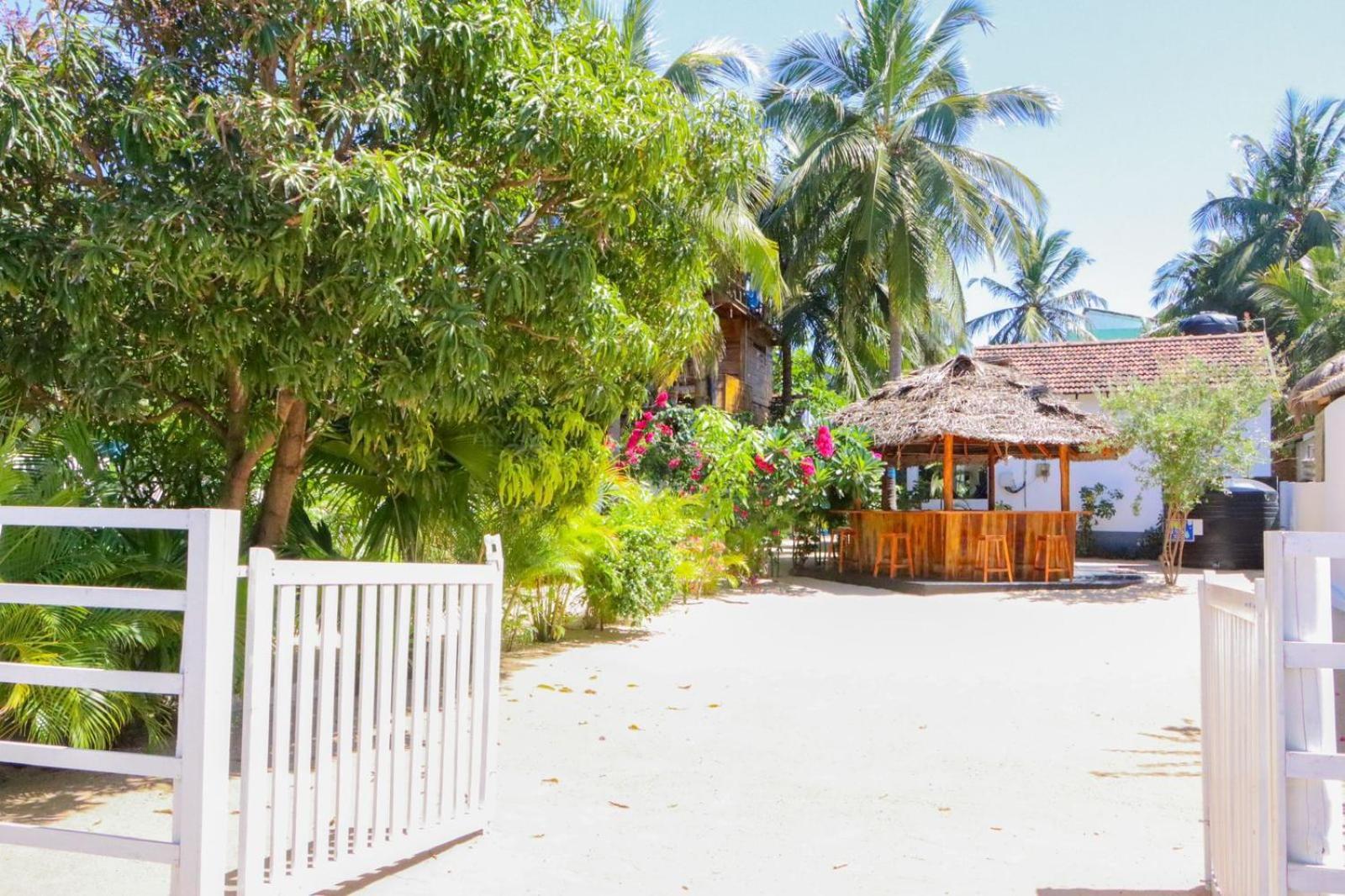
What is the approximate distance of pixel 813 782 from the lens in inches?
212

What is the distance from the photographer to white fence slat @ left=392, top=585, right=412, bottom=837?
3826mm

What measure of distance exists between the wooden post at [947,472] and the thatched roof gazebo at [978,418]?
0.5 inches

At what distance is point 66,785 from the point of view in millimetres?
5086

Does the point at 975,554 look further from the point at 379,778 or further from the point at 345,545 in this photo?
the point at 379,778

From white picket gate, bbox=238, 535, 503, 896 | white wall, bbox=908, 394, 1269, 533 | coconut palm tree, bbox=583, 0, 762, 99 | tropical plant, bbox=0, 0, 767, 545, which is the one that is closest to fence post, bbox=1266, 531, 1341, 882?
white picket gate, bbox=238, 535, 503, 896

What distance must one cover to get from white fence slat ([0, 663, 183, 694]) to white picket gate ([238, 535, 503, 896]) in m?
0.25

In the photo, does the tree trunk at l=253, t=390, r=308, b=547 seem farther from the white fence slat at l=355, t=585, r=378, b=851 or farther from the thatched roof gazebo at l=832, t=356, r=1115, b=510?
the thatched roof gazebo at l=832, t=356, r=1115, b=510

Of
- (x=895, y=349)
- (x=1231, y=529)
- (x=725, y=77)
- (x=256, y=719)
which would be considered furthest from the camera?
(x=895, y=349)

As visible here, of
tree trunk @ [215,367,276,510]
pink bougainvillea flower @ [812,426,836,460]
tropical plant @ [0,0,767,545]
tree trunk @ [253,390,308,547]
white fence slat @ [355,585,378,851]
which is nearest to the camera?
white fence slat @ [355,585,378,851]

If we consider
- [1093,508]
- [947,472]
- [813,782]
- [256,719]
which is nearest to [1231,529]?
[1093,508]

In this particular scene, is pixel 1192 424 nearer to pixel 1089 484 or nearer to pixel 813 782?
pixel 1089 484

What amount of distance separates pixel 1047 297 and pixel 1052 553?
29.2 meters

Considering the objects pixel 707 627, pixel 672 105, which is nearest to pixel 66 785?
pixel 672 105

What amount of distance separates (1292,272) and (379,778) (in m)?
29.3
